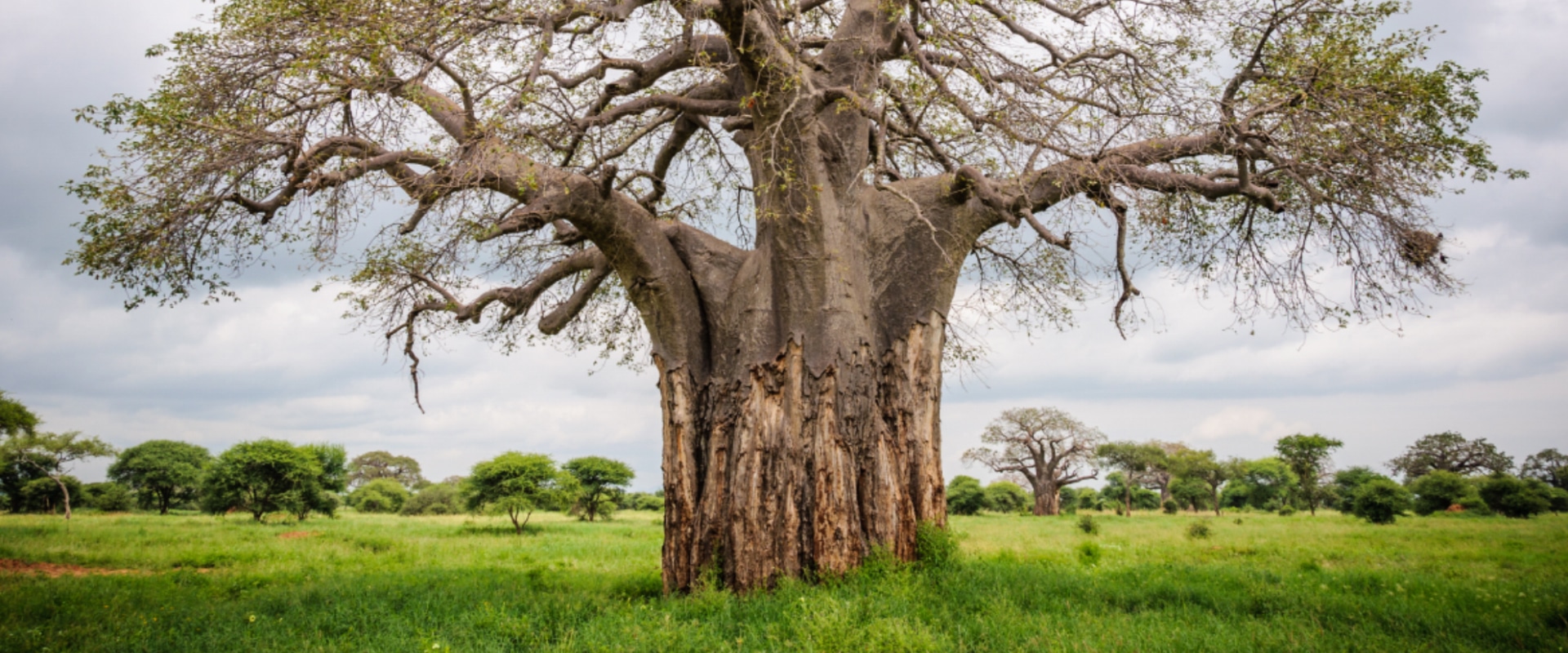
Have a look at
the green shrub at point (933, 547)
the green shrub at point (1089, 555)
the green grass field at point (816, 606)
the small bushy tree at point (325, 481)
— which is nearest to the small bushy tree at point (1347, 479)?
the green grass field at point (816, 606)

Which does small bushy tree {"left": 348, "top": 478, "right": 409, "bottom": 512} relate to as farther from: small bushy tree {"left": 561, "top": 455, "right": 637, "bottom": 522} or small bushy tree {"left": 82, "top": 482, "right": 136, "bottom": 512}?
small bushy tree {"left": 561, "top": 455, "right": 637, "bottom": 522}

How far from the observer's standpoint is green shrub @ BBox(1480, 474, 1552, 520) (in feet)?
73.3

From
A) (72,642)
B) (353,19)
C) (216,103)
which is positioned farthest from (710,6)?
(72,642)

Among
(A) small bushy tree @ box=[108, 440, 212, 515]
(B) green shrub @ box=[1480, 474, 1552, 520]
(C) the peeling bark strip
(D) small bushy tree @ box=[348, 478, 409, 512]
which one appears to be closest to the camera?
(C) the peeling bark strip

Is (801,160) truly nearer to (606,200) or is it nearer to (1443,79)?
(606,200)

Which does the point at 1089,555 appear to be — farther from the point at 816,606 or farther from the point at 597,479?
the point at 597,479

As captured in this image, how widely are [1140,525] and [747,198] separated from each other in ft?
64.6

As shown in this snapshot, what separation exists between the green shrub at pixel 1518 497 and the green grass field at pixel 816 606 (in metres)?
14.7

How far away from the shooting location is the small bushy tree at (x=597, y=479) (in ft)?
88.1

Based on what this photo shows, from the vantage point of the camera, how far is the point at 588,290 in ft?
30.8

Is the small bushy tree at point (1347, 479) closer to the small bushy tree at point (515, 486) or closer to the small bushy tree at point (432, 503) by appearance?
the small bushy tree at point (515, 486)

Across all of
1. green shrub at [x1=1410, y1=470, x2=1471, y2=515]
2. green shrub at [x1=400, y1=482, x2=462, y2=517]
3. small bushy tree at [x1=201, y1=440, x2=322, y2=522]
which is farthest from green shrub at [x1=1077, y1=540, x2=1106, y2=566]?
green shrub at [x1=400, y1=482, x2=462, y2=517]

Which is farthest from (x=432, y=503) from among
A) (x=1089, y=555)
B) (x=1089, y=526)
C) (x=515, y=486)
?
(x=1089, y=555)

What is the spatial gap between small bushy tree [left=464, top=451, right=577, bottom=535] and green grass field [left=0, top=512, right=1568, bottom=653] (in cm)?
883
